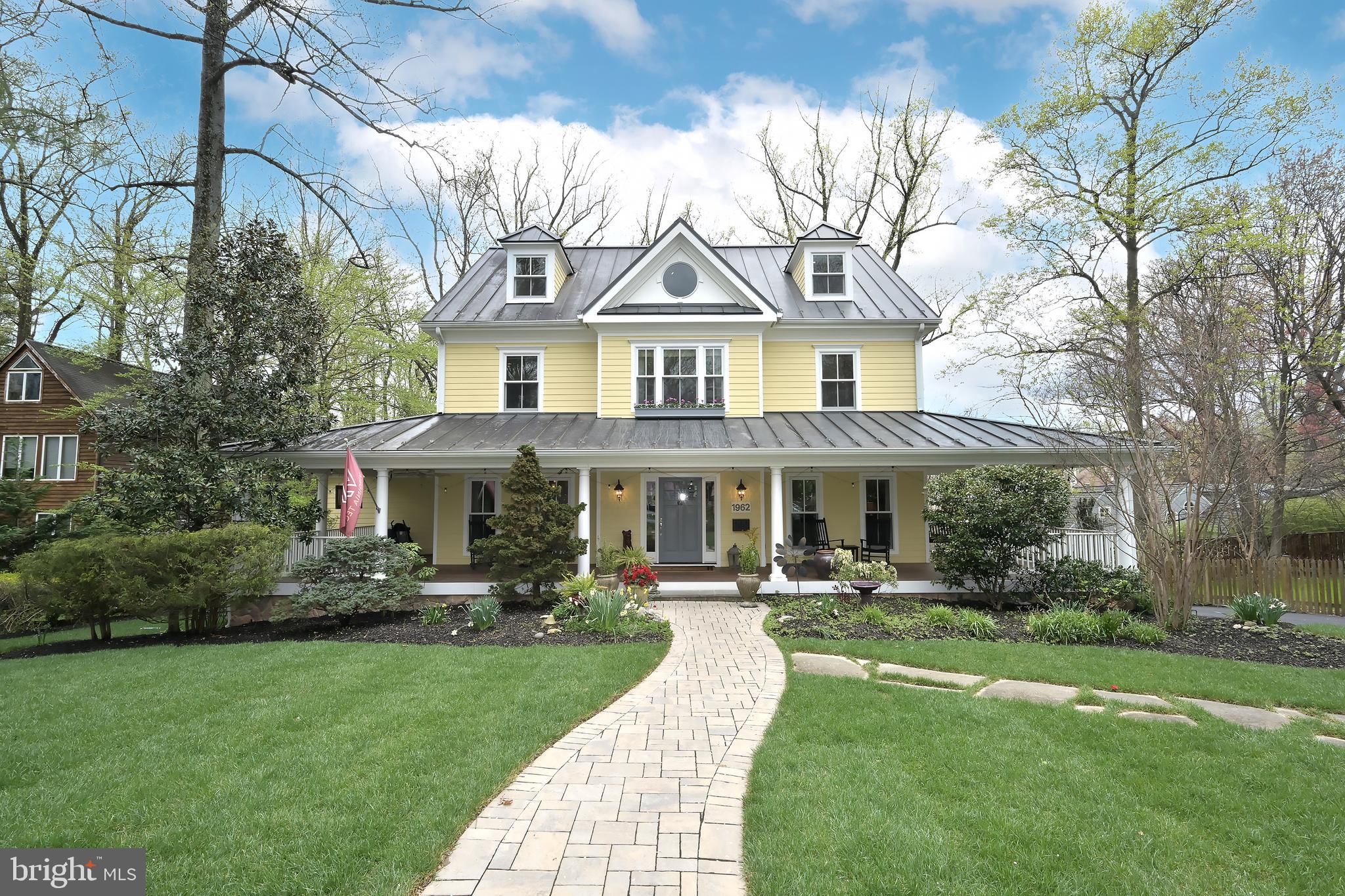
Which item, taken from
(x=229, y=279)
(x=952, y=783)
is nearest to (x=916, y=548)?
(x=952, y=783)

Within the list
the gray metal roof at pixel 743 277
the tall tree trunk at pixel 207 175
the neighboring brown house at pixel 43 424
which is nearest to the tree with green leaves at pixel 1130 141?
the gray metal roof at pixel 743 277

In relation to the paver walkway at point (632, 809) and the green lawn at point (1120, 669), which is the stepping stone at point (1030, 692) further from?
the paver walkway at point (632, 809)

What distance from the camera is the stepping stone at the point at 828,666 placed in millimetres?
6691

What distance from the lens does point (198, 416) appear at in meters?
10.8

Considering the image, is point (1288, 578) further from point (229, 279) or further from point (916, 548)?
point (229, 279)

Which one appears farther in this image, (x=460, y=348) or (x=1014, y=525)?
(x=460, y=348)


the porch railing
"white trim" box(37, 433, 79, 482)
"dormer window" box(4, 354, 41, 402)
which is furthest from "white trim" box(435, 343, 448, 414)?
"dormer window" box(4, 354, 41, 402)

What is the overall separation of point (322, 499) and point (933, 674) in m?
12.0

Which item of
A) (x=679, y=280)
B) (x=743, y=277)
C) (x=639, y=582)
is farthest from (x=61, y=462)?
(x=743, y=277)

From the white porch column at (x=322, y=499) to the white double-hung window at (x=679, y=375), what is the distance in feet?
22.5

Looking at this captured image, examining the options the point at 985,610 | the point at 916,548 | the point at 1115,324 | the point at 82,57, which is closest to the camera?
the point at 82,57

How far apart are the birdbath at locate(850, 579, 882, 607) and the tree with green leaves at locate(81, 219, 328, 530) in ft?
33.5

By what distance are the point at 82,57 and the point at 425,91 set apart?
375 cm

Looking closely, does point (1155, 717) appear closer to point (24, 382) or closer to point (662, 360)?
point (662, 360)
